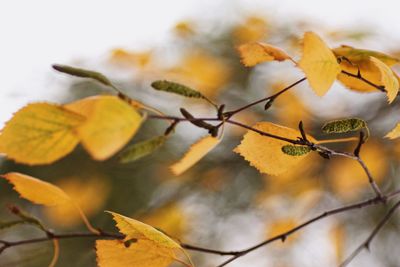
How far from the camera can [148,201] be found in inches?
35.9

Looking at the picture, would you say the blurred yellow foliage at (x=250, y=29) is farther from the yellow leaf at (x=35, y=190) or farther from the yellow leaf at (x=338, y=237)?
the yellow leaf at (x=35, y=190)

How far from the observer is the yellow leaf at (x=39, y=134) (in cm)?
27

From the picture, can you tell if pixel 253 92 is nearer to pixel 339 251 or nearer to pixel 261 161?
pixel 339 251

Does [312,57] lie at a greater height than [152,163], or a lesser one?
greater

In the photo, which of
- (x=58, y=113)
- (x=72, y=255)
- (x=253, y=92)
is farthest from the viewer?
(x=253, y=92)

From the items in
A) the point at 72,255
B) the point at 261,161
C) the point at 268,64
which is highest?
the point at 261,161

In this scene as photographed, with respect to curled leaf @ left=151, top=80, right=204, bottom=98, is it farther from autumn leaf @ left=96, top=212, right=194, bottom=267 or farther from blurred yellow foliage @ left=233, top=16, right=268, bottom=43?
blurred yellow foliage @ left=233, top=16, right=268, bottom=43

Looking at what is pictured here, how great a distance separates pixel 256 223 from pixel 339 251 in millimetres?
139

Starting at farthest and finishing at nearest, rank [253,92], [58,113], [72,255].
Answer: [253,92], [72,255], [58,113]

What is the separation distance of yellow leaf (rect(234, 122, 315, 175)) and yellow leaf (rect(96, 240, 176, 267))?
0.08 m

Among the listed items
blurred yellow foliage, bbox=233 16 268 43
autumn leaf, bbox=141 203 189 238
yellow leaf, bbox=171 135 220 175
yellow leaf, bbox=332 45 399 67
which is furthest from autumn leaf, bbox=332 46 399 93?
blurred yellow foliage, bbox=233 16 268 43

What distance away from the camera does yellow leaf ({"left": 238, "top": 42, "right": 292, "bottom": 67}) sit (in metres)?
0.36

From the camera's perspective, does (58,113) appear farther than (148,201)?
No

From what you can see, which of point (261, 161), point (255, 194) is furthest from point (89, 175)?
point (261, 161)
